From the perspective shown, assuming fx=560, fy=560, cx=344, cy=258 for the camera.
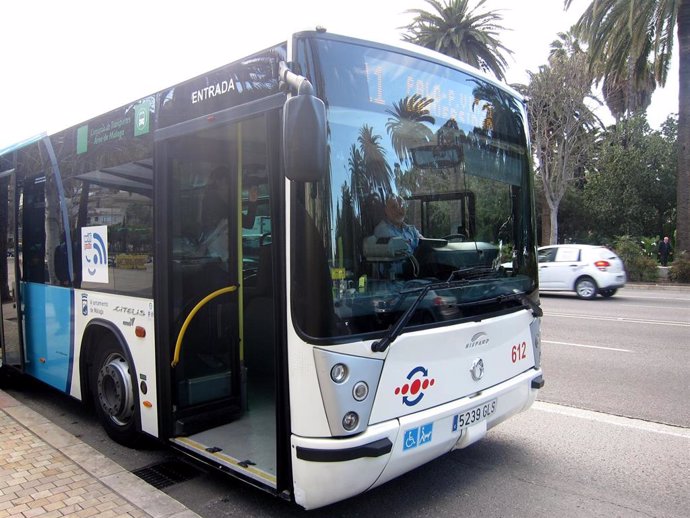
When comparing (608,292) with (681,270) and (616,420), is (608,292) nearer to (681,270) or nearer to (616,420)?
(681,270)

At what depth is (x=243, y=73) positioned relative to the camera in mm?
3369

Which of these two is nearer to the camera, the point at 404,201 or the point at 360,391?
the point at 360,391

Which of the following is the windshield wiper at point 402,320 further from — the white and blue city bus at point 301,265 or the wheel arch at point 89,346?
the wheel arch at point 89,346

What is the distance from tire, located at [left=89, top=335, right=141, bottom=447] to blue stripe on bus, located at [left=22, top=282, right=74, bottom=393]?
493 mm

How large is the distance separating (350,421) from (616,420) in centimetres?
347

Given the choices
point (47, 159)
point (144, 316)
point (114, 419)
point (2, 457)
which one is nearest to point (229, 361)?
point (144, 316)

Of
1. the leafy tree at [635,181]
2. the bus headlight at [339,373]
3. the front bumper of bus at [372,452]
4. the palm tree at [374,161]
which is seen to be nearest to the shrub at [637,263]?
the leafy tree at [635,181]

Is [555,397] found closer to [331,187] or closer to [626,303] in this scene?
[331,187]

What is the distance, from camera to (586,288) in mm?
15617

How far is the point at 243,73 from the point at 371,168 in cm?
99

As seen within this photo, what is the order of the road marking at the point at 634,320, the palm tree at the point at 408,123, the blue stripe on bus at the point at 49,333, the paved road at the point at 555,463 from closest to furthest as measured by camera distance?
the palm tree at the point at 408,123
the paved road at the point at 555,463
the blue stripe on bus at the point at 49,333
the road marking at the point at 634,320

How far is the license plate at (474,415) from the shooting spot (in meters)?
3.45

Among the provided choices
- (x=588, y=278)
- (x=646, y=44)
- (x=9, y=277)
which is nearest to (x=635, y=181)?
(x=646, y=44)

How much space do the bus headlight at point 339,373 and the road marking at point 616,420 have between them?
3399 mm
